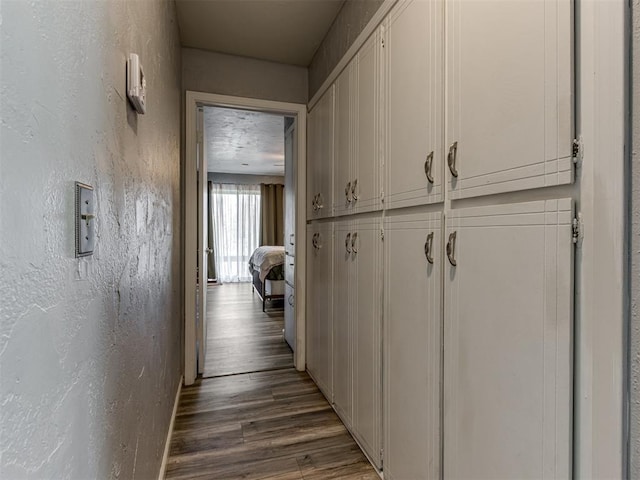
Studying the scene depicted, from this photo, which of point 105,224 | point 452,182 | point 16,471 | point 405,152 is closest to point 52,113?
point 105,224

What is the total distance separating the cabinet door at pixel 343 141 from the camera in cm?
188

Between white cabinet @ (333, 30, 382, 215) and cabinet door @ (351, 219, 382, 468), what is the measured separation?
0.15 metres

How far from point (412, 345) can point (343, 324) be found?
710 mm

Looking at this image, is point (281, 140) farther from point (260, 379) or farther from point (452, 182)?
point (452, 182)

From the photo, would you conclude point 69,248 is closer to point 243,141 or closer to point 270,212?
point 243,141

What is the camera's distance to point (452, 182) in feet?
3.57

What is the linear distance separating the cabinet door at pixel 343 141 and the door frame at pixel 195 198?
0.69 m

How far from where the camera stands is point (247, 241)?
800 cm

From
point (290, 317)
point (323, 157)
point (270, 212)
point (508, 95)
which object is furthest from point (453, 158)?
point (270, 212)

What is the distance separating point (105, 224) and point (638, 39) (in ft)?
3.71

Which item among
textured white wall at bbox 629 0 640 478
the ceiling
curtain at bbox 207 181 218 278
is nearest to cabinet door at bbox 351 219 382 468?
→ textured white wall at bbox 629 0 640 478

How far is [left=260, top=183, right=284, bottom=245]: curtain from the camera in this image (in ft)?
26.0

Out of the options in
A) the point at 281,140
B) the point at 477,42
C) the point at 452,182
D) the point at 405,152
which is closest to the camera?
the point at 477,42

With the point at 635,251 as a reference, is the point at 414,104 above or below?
above
